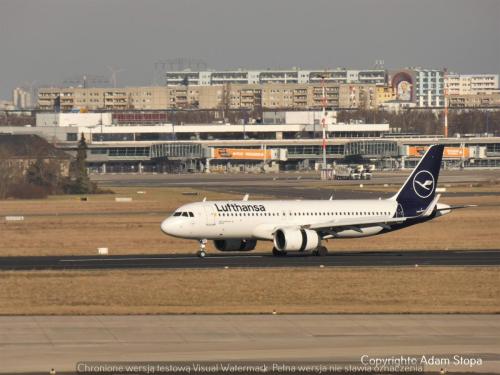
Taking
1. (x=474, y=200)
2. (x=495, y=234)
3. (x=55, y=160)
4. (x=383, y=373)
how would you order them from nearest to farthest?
(x=383, y=373)
(x=495, y=234)
(x=474, y=200)
(x=55, y=160)

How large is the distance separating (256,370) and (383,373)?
3942mm

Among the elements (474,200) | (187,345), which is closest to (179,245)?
(187,345)

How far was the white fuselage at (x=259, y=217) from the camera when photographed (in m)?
74.2

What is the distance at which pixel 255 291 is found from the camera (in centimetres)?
5738

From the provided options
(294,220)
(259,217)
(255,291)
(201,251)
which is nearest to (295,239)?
(294,220)

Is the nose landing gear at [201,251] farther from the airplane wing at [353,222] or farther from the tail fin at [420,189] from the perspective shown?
the tail fin at [420,189]

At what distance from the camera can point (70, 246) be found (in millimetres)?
84562

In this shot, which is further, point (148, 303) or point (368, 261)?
point (368, 261)

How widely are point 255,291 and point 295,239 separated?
17.3 m

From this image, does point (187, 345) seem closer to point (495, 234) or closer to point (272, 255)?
point (272, 255)

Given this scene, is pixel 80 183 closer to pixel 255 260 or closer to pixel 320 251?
pixel 320 251

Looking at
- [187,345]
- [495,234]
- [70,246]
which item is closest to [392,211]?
[495,234]

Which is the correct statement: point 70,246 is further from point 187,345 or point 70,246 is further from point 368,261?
point 187,345

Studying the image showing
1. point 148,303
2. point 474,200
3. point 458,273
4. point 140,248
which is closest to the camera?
point 148,303
